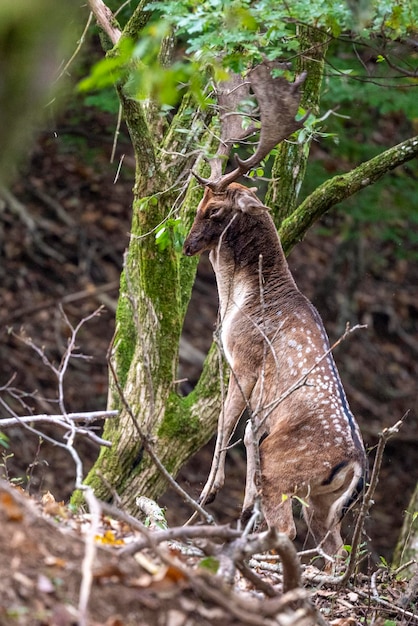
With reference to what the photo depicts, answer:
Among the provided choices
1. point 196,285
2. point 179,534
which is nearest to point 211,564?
point 179,534

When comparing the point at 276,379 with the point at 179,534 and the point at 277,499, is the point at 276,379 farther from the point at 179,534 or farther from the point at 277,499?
the point at 179,534

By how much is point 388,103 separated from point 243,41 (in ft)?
17.0

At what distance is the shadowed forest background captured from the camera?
12508mm

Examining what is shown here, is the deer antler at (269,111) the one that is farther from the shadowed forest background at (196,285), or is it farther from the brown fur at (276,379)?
the shadowed forest background at (196,285)

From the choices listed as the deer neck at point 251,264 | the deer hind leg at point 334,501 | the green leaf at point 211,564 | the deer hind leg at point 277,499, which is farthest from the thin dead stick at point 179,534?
the deer neck at point 251,264

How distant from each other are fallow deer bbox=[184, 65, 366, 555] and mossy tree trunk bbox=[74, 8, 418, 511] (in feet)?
1.65

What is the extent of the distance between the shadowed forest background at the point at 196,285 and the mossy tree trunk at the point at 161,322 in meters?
3.48

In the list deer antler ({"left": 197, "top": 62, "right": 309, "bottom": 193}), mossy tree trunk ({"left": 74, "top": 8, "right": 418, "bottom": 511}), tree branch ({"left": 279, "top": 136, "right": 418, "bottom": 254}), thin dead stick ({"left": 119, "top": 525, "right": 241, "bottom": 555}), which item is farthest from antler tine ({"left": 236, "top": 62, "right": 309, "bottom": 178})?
thin dead stick ({"left": 119, "top": 525, "right": 241, "bottom": 555})

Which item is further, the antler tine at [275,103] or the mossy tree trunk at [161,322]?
the mossy tree trunk at [161,322]

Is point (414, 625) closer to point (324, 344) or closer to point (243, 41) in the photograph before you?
point (324, 344)

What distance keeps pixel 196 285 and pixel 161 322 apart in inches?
276

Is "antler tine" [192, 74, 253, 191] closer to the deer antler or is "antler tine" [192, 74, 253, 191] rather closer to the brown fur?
the deer antler

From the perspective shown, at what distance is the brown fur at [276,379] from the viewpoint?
6.12 meters

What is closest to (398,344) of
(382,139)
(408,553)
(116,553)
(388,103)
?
(382,139)
